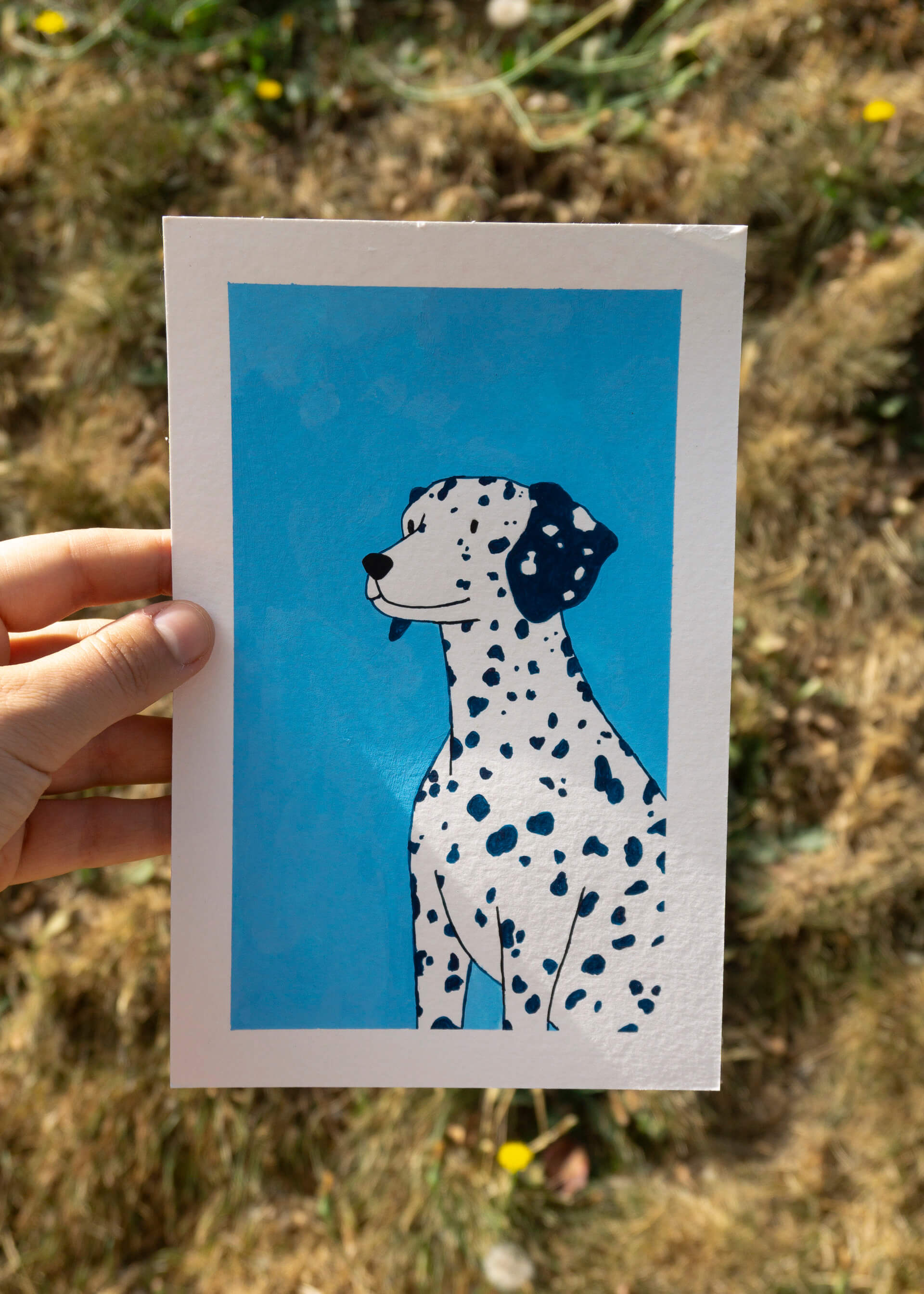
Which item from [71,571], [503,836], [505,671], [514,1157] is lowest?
[514,1157]

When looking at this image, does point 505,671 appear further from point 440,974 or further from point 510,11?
point 510,11

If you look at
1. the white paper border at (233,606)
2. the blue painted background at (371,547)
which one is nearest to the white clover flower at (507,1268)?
the white paper border at (233,606)

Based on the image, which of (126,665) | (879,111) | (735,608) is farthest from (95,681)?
(879,111)

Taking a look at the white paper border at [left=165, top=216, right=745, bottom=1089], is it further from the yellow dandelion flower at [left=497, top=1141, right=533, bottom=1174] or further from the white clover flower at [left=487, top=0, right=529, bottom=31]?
the white clover flower at [left=487, top=0, right=529, bottom=31]

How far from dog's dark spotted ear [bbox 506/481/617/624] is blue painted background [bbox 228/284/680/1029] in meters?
0.02

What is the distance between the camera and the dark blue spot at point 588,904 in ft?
4.57

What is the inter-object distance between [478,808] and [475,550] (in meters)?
0.37

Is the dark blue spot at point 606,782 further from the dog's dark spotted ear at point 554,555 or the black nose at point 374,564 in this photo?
the black nose at point 374,564

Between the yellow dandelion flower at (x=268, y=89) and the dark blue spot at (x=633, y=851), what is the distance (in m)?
1.71

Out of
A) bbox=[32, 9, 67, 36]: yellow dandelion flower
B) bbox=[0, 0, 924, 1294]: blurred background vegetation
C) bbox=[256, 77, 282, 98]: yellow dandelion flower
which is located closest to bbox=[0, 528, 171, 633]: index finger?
bbox=[0, 0, 924, 1294]: blurred background vegetation

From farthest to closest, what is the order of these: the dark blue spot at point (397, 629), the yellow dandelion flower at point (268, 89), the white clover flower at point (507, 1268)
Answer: the yellow dandelion flower at point (268, 89)
the white clover flower at point (507, 1268)
the dark blue spot at point (397, 629)

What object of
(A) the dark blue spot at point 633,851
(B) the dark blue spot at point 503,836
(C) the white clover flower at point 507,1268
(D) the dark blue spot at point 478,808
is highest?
(D) the dark blue spot at point 478,808

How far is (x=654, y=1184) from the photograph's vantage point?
1.95 metres

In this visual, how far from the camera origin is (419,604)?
1.36 meters
